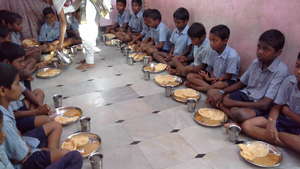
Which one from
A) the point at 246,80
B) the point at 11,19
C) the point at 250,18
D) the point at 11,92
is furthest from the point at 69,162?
the point at 11,19

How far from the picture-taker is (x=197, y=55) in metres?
3.04

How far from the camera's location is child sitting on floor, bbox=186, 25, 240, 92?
2603 millimetres

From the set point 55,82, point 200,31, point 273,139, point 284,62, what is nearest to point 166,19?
point 200,31

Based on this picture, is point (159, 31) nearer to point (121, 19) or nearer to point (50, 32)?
point (121, 19)

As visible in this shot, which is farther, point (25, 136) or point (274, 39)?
point (274, 39)

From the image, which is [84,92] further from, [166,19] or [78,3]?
[166,19]

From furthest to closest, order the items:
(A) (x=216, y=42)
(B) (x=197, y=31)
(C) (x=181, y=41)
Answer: (C) (x=181, y=41), (B) (x=197, y=31), (A) (x=216, y=42)

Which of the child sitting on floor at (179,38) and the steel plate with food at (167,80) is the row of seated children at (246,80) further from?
the steel plate with food at (167,80)

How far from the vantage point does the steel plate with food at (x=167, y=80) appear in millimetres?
3003

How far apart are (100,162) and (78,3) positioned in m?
2.23

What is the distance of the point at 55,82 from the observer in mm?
3312

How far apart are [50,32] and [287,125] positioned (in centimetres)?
355

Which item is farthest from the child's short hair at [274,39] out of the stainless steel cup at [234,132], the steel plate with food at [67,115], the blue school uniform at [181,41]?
the steel plate with food at [67,115]

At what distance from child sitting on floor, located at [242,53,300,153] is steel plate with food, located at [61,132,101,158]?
1.16m
